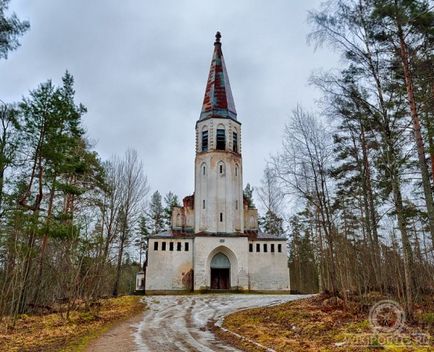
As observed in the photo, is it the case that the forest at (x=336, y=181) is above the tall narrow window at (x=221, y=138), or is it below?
below

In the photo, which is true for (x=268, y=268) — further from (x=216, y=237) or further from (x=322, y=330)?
(x=322, y=330)

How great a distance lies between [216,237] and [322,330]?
2276cm

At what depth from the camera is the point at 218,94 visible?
37125 millimetres

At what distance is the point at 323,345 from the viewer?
25.8 feet

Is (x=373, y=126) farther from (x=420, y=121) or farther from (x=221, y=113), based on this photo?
(x=221, y=113)

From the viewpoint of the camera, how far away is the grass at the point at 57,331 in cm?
894

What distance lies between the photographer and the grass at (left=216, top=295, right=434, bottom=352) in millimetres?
7395

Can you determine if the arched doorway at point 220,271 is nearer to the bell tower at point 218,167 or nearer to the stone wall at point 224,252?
the stone wall at point 224,252

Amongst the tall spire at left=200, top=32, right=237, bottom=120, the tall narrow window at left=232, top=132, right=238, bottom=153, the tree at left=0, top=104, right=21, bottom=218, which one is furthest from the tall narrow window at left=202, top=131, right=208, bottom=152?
the tree at left=0, top=104, right=21, bottom=218
